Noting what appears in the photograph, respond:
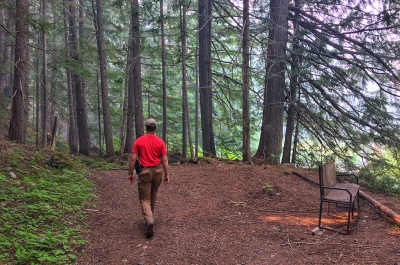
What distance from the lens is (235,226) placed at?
5.24 metres

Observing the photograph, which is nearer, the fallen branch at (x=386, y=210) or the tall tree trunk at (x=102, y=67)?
the fallen branch at (x=386, y=210)

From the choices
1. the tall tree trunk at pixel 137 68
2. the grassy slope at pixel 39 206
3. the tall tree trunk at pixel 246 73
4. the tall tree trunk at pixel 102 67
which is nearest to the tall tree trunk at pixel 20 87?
the grassy slope at pixel 39 206

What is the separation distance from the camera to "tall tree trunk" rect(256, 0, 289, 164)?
34.2ft

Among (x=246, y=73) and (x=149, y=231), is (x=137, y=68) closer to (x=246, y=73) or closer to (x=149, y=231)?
(x=246, y=73)

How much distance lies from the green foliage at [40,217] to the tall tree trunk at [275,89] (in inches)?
251

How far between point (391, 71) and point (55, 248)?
378 inches

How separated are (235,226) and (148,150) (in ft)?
6.71

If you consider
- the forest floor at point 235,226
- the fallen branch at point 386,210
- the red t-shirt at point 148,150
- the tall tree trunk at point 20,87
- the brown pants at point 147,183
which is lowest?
the forest floor at point 235,226

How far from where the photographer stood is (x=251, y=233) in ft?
16.0

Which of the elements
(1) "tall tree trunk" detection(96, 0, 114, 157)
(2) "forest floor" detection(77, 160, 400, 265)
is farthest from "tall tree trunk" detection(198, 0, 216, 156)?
(2) "forest floor" detection(77, 160, 400, 265)

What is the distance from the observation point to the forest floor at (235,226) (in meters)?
4.04

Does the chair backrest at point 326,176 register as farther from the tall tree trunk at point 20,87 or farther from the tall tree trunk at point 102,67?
the tall tree trunk at point 102,67

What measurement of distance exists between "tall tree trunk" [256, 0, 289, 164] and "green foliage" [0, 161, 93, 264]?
251 inches

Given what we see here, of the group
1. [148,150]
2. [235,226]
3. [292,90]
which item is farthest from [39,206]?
[292,90]
